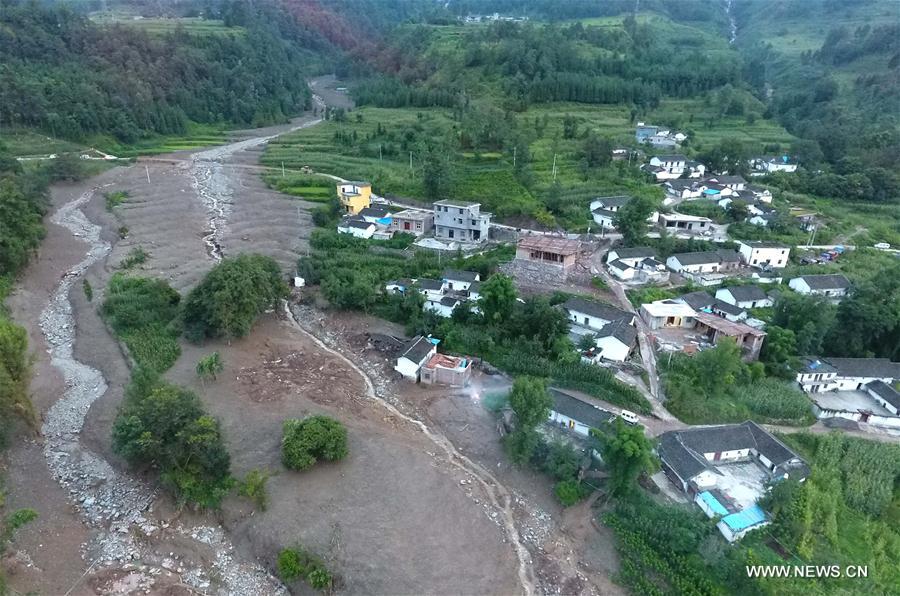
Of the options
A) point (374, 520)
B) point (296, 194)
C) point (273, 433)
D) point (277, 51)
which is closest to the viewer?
point (374, 520)

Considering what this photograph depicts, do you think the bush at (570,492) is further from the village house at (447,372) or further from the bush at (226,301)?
the bush at (226,301)

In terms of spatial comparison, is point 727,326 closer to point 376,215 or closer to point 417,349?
point 417,349

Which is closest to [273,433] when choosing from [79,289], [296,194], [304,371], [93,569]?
[304,371]

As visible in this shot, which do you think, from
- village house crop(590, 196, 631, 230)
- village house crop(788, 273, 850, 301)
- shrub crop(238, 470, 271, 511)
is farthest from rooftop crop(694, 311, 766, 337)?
shrub crop(238, 470, 271, 511)

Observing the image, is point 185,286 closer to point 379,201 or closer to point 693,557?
point 379,201

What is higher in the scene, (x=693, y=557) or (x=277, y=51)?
(x=277, y=51)

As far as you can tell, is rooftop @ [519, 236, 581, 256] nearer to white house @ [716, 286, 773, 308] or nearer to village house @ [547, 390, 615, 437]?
white house @ [716, 286, 773, 308]

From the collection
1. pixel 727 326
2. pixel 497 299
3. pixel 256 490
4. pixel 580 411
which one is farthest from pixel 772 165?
pixel 256 490

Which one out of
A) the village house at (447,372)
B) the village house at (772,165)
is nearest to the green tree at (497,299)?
the village house at (447,372)
